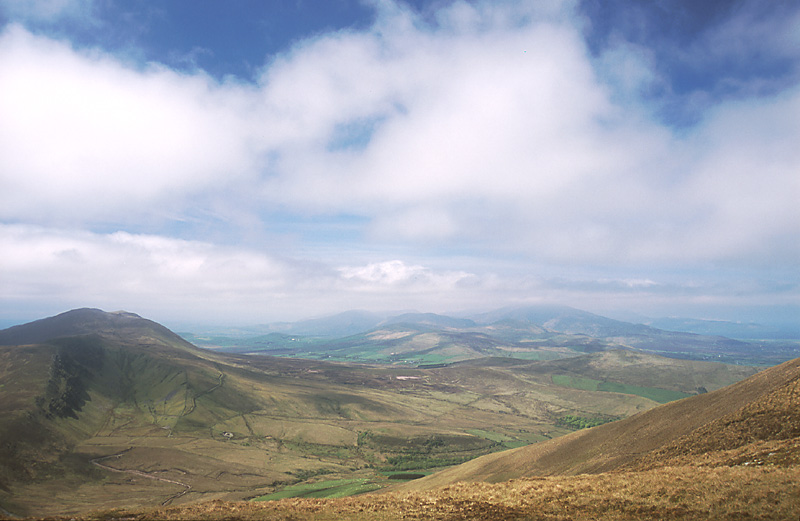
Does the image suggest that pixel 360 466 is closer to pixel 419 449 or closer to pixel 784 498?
pixel 419 449

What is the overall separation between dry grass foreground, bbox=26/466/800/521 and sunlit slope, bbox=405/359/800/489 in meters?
10.0

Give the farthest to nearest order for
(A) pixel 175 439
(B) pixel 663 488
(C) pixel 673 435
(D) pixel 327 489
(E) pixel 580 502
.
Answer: (A) pixel 175 439
(D) pixel 327 489
(C) pixel 673 435
(E) pixel 580 502
(B) pixel 663 488

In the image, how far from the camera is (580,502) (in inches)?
1014

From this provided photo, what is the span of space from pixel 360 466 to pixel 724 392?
355 feet

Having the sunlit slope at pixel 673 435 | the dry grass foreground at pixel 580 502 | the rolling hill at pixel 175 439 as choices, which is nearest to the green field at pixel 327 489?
the rolling hill at pixel 175 439

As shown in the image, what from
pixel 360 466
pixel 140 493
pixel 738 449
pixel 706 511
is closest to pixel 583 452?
pixel 738 449

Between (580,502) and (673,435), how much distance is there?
26790mm

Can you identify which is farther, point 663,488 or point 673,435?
point 673,435

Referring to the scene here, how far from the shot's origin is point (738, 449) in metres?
30.7

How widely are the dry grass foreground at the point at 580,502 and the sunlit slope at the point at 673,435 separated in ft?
32.8

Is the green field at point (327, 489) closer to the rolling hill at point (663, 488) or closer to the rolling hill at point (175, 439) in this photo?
the rolling hill at point (175, 439)

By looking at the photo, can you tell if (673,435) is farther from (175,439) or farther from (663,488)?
(175,439)

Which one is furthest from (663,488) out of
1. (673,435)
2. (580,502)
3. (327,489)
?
(327,489)

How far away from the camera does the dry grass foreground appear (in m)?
21.4
